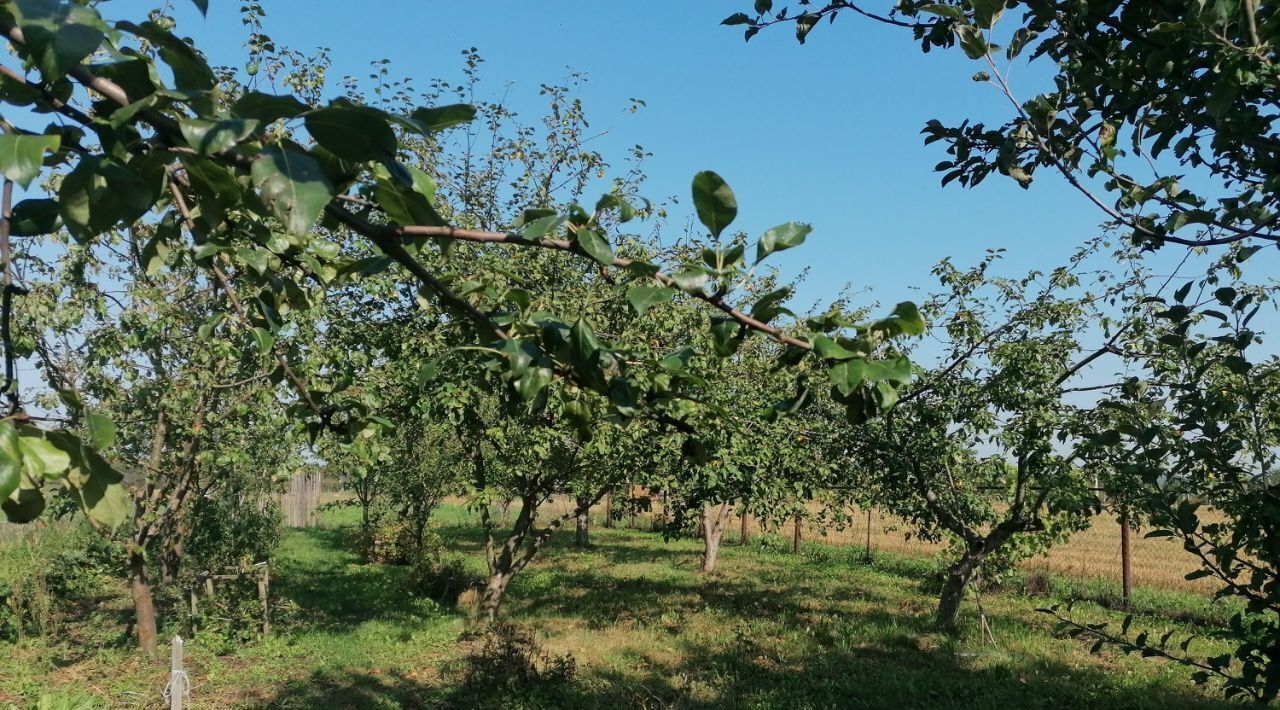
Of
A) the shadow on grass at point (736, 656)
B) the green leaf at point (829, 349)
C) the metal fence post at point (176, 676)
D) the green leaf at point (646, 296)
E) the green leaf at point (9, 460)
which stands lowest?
the shadow on grass at point (736, 656)

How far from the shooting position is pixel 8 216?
2.71 ft

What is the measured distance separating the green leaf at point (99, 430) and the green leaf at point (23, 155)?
235 millimetres

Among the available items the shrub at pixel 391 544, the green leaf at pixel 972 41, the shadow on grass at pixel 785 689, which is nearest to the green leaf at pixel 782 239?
the green leaf at pixel 972 41

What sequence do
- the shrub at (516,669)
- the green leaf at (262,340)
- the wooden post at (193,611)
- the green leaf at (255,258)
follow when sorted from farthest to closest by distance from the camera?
the wooden post at (193,611) < the shrub at (516,669) < the green leaf at (262,340) < the green leaf at (255,258)

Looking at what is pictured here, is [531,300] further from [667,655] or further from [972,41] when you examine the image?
[667,655]

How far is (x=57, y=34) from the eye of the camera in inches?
25.9

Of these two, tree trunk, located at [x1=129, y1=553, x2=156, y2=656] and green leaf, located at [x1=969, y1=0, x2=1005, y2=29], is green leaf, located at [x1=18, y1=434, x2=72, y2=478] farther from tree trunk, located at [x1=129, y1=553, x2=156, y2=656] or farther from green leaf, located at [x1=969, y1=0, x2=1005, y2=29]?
tree trunk, located at [x1=129, y1=553, x2=156, y2=656]

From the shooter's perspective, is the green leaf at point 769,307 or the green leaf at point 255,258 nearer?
the green leaf at point 769,307

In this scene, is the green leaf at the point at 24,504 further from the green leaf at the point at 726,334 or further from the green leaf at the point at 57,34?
the green leaf at the point at 726,334

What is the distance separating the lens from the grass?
22.6 ft

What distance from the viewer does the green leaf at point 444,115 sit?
2.67ft

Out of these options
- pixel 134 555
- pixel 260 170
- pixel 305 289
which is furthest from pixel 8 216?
pixel 134 555

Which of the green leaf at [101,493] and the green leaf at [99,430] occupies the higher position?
the green leaf at [99,430]

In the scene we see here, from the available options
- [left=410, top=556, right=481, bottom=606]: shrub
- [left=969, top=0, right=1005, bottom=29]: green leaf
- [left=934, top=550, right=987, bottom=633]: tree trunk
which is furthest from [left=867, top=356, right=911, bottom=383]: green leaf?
[left=410, top=556, right=481, bottom=606]: shrub
